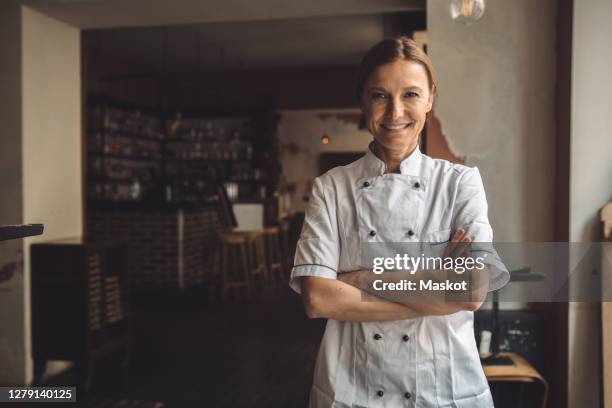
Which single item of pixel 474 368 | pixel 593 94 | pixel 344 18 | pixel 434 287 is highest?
pixel 344 18

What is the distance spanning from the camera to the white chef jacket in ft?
4.38

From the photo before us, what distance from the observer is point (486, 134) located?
309 centimetres

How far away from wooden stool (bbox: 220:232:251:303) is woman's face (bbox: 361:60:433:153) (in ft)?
16.7

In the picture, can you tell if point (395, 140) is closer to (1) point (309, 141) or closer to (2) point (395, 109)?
(2) point (395, 109)

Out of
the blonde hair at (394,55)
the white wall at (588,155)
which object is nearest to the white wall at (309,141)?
the white wall at (588,155)

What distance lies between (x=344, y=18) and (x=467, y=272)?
239 inches

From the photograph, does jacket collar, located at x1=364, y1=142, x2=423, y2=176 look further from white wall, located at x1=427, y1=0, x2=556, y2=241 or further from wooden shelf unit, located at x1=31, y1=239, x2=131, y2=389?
wooden shelf unit, located at x1=31, y1=239, x2=131, y2=389

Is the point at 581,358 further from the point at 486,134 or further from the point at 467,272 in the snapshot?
the point at 467,272

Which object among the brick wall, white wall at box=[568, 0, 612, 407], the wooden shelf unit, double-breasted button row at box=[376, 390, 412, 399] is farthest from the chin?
the brick wall

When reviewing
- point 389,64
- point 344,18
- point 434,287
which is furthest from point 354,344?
point 344,18

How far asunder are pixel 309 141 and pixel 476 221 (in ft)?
35.8

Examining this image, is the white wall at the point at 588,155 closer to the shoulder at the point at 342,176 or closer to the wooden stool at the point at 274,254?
the shoulder at the point at 342,176

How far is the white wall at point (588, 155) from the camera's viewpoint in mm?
2803

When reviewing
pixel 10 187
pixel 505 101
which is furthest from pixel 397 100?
pixel 10 187
